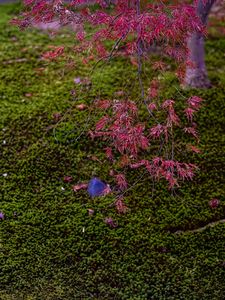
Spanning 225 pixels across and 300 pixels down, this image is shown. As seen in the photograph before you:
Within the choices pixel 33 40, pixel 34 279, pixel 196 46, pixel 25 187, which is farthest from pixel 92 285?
pixel 33 40

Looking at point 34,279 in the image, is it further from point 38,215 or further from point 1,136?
point 1,136

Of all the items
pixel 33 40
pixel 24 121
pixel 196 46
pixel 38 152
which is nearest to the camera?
pixel 38 152

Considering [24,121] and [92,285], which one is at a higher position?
[24,121]

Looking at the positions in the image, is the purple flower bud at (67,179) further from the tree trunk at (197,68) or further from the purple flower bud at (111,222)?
the tree trunk at (197,68)

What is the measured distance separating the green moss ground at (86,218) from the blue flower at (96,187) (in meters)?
0.08

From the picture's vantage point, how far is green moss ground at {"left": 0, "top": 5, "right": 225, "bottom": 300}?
3.89m

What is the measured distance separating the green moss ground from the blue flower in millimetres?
77

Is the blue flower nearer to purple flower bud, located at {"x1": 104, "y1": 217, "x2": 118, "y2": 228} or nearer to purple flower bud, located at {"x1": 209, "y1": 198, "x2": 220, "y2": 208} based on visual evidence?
purple flower bud, located at {"x1": 104, "y1": 217, "x2": 118, "y2": 228}

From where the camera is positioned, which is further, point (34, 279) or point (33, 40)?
point (33, 40)

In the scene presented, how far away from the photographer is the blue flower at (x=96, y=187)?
4.60 m

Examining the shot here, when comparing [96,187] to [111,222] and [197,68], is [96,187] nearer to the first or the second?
[111,222]

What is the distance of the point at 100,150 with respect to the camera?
5055 mm

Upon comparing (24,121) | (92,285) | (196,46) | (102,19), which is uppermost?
(102,19)

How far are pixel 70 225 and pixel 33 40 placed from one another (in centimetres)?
329
